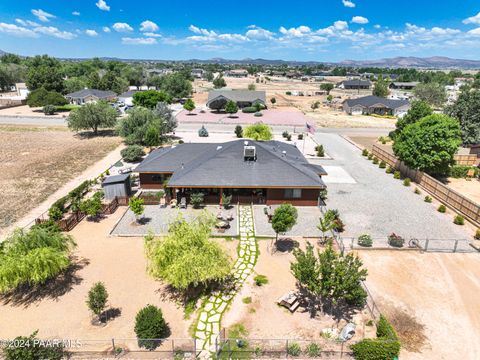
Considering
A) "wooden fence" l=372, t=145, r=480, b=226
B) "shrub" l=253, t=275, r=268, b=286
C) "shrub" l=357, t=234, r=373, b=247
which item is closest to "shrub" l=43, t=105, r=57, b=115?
"wooden fence" l=372, t=145, r=480, b=226

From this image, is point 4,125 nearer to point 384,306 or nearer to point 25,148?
point 25,148

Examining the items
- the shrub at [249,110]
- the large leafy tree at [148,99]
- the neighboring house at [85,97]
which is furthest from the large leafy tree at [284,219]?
the neighboring house at [85,97]

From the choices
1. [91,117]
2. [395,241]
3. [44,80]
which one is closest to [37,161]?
[91,117]

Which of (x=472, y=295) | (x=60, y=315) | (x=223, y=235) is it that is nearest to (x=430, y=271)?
(x=472, y=295)

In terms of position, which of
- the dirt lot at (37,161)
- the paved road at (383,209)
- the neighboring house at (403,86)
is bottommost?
the paved road at (383,209)

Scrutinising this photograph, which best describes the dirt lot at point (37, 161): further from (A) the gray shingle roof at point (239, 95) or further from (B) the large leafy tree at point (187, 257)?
(A) the gray shingle roof at point (239, 95)

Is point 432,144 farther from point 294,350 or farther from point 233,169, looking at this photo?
point 294,350

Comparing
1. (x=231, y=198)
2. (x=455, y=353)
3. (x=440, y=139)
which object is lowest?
(x=455, y=353)
